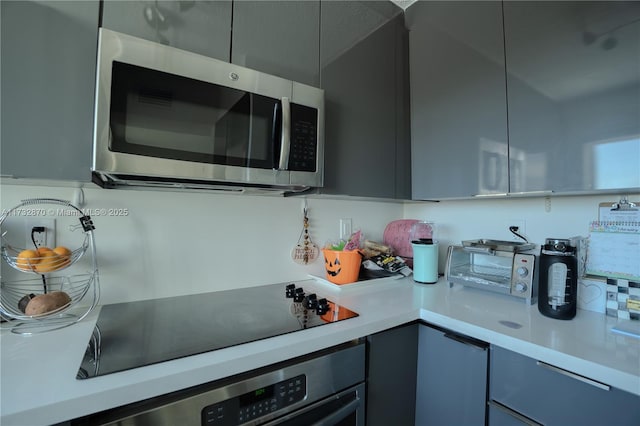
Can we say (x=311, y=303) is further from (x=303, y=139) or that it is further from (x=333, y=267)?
(x=303, y=139)

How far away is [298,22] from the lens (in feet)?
3.71

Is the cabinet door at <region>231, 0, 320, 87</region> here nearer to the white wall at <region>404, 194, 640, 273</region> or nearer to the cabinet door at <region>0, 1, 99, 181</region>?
the cabinet door at <region>0, 1, 99, 181</region>

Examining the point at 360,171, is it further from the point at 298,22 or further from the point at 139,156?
the point at 139,156

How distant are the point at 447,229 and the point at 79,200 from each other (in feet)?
5.82

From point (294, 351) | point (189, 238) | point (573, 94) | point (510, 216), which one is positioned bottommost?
point (294, 351)

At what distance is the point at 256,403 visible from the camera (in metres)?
0.71

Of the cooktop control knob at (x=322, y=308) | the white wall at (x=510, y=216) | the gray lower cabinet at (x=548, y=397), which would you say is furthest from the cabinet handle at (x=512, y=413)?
the white wall at (x=510, y=216)

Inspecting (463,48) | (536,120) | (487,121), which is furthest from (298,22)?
(536,120)

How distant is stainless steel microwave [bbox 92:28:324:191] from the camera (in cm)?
77

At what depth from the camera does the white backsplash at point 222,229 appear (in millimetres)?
1023

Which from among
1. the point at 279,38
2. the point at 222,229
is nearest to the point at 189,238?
the point at 222,229

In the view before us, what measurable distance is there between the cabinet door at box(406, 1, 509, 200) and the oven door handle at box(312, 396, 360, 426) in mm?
996

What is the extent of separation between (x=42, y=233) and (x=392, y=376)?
1.30 metres

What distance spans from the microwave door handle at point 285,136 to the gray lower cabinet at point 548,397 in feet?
3.07
